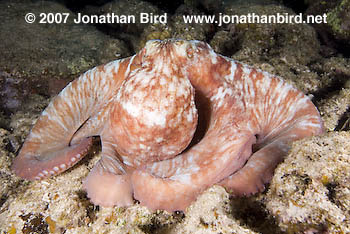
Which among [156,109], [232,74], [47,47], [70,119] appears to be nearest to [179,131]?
[156,109]

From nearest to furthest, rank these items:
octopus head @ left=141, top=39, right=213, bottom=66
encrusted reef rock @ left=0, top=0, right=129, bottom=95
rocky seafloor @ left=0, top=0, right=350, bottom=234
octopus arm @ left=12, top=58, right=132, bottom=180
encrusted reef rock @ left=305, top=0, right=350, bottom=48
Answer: rocky seafloor @ left=0, top=0, right=350, bottom=234
octopus head @ left=141, top=39, right=213, bottom=66
octopus arm @ left=12, top=58, right=132, bottom=180
encrusted reef rock @ left=0, top=0, right=129, bottom=95
encrusted reef rock @ left=305, top=0, right=350, bottom=48

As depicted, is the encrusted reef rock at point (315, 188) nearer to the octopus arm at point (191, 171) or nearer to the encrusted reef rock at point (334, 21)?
the octopus arm at point (191, 171)

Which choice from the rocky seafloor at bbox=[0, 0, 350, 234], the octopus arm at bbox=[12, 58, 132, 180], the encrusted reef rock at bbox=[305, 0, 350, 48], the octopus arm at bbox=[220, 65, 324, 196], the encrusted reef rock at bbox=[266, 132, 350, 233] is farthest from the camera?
the encrusted reef rock at bbox=[305, 0, 350, 48]

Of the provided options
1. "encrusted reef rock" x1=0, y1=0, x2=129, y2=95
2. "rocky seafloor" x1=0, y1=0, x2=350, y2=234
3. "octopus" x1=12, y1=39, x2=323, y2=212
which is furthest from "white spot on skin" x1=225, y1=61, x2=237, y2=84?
"encrusted reef rock" x1=0, y1=0, x2=129, y2=95

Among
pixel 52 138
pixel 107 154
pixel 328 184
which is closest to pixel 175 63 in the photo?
pixel 107 154

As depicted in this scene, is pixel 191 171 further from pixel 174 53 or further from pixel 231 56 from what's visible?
pixel 231 56

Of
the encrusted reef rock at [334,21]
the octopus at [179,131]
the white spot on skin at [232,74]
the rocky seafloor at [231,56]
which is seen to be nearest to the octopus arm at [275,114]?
the octopus at [179,131]

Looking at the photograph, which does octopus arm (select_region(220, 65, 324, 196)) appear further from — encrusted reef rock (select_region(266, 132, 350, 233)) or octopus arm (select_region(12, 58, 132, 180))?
octopus arm (select_region(12, 58, 132, 180))
